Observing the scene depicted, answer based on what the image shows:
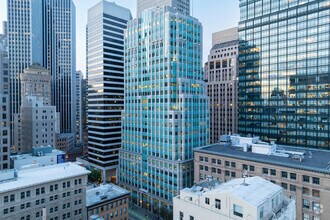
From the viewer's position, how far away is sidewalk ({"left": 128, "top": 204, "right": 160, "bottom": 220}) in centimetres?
9825

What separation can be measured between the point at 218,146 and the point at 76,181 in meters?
57.7

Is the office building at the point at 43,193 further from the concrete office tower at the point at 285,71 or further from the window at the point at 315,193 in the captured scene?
the concrete office tower at the point at 285,71

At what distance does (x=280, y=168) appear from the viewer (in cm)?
7106

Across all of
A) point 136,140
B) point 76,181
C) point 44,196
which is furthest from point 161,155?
point 44,196

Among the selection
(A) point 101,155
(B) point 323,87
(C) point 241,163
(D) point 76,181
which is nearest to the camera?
(D) point 76,181

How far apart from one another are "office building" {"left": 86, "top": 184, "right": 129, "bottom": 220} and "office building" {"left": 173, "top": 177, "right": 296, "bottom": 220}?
3883cm

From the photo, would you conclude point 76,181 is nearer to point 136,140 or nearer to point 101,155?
point 136,140

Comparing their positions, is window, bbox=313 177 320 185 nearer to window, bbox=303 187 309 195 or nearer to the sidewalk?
window, bbox=303 187 309 195

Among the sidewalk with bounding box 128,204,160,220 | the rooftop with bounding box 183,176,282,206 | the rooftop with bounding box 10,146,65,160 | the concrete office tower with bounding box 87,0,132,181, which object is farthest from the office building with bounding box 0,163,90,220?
the concrete office tower with bounding box 87,0,132,181

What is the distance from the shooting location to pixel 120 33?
515 feet

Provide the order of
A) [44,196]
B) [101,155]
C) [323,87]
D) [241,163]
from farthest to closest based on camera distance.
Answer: [101,155] < [323,87] < [241,163] < [44,196]

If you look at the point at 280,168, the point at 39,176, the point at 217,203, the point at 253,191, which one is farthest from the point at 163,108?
the point at 253,191

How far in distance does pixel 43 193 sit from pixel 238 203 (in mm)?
50904

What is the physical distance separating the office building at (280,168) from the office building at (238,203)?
29355mm
